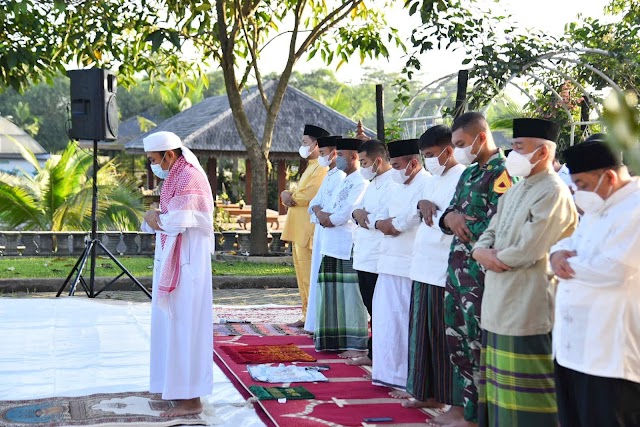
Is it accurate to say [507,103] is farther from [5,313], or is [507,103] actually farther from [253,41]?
[5,313]

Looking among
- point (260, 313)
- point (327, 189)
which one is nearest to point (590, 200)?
point (327, 189)

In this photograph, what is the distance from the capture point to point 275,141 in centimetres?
2144

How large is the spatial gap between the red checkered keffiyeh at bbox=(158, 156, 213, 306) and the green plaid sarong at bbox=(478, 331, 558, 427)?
182cm

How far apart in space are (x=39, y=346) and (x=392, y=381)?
2861 mm

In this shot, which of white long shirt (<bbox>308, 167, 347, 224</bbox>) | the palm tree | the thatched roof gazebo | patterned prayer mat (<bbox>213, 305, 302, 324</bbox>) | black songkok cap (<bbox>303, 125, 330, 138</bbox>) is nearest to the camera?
white long shirt (<bbox>308, 167, 347, 224</bbox>)

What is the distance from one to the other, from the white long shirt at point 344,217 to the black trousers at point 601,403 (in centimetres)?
344

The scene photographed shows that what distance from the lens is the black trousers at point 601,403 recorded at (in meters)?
3.19

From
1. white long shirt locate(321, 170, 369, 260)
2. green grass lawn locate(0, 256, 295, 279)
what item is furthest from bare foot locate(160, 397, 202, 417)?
green grass lawn locate(0, 256, 295, 279)

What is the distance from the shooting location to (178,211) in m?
4.83

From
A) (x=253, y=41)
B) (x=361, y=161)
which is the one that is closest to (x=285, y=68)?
(x=253, y=41)

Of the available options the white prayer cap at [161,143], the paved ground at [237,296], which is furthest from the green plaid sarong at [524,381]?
the paved ground at [237,296]

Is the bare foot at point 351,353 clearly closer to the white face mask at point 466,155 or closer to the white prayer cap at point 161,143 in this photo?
the white prayer cap at point 161,143

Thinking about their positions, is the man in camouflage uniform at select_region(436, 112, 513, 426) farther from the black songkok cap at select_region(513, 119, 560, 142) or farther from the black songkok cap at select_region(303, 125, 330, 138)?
the black songkok cap at select_region(303, 125, 330, 138)

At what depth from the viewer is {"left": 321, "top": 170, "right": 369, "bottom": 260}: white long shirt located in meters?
6.71
